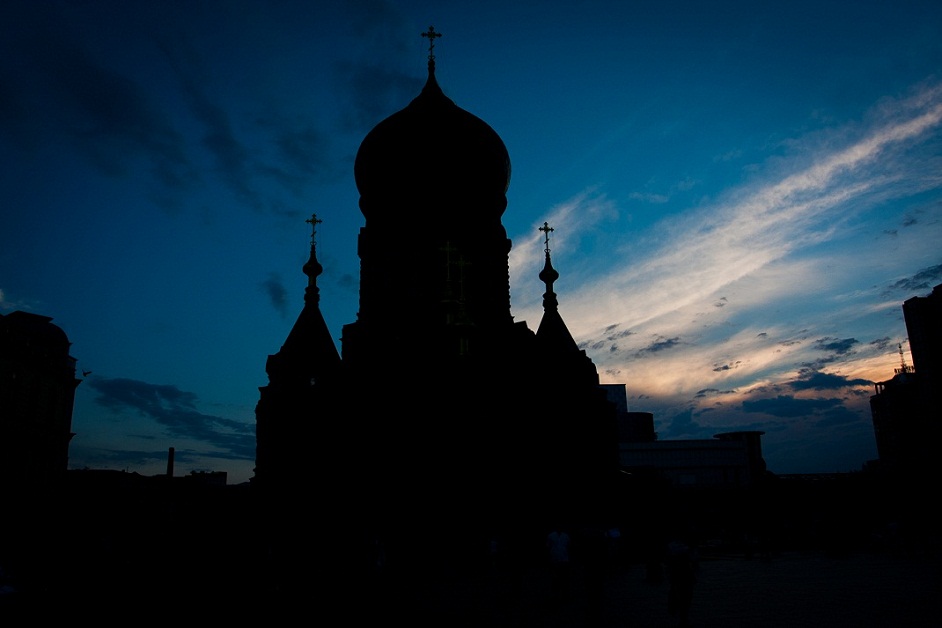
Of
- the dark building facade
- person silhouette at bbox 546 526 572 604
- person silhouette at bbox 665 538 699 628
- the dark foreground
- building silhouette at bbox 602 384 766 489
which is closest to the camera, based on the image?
person silhouette at bbox 665 538 699 628

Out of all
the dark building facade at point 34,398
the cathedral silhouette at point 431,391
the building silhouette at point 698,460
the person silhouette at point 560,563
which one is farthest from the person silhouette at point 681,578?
the building silhouette at point 698,460

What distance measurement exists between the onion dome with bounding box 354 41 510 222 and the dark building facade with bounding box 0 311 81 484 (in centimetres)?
1794

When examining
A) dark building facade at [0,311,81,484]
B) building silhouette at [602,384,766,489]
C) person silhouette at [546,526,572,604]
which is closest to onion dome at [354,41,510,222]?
dark building facade at [0,311,81,484]

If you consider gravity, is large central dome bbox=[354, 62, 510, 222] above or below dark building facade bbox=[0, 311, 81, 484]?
above

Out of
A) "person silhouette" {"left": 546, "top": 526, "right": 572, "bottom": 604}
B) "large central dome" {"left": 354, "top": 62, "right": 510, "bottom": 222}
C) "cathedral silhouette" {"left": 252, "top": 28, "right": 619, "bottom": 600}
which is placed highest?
"large central dome" {"left": 354, "top": 62, "right": 510, "bottom": 222}

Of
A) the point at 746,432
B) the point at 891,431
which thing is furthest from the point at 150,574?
the point at 891,431

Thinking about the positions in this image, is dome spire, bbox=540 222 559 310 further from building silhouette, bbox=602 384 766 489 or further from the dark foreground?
building silhouette, bbox=602 384 766 489

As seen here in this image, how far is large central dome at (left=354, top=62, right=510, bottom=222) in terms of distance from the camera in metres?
36.1

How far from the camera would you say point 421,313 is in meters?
34.6

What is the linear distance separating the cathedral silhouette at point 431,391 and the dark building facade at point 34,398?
11365mm

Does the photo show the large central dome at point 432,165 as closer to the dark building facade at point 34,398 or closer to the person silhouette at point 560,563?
the dark building facade at point 34,398

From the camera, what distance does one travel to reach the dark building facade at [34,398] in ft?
117

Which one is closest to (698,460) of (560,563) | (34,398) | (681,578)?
(34,398)

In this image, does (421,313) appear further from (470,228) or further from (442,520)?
(442,520)
